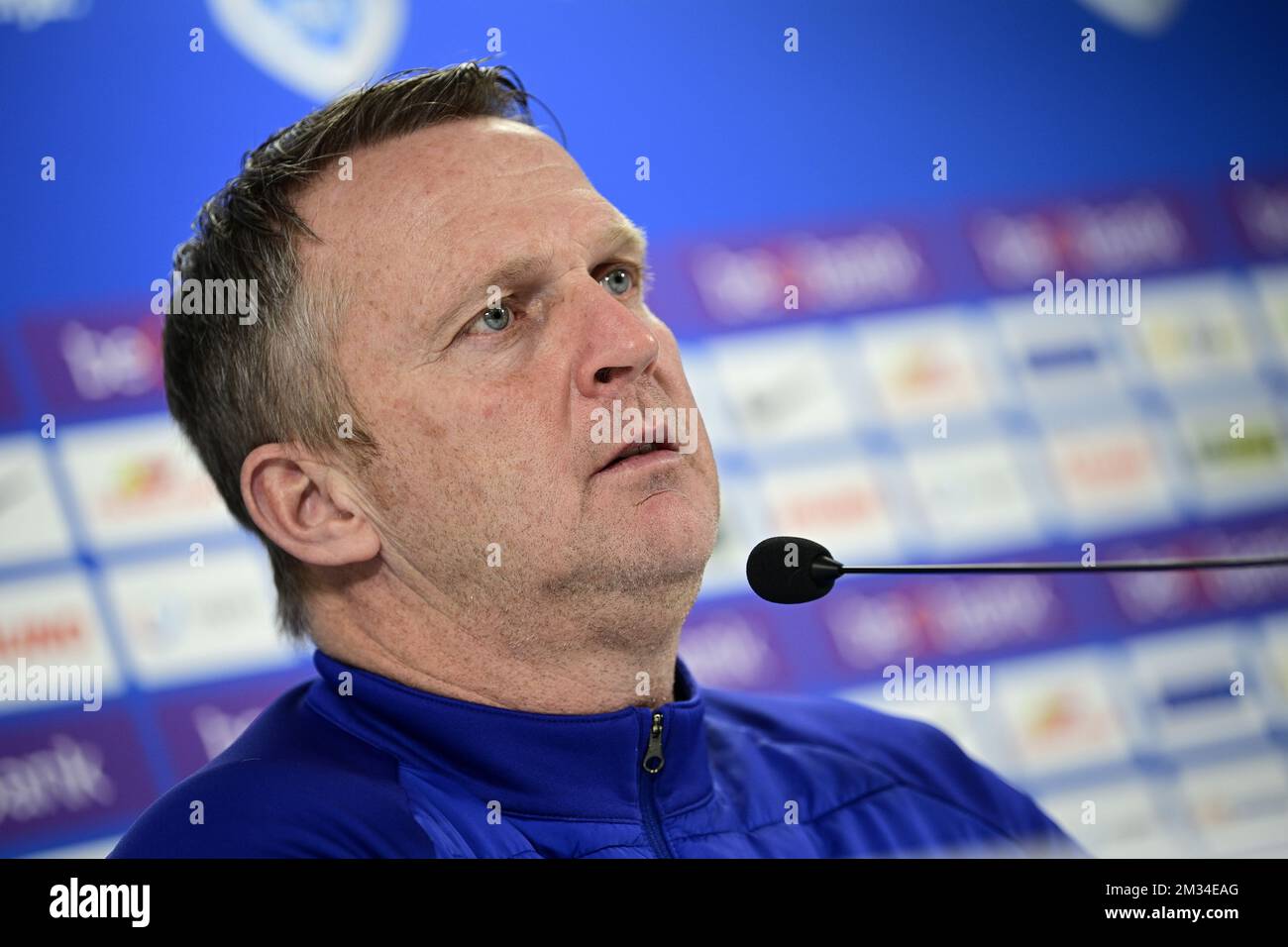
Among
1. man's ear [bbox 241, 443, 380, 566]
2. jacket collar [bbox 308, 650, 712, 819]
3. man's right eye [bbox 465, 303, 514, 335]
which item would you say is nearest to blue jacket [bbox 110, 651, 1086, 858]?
jacket collar [bbox 308, 650, 712, 819]

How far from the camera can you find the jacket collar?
121 cm

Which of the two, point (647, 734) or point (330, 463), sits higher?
point (330, 463)

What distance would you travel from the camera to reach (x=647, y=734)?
4.11 feet

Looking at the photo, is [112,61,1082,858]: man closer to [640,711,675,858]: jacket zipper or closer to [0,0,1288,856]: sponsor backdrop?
[640,711,675,858]: jacket zipper

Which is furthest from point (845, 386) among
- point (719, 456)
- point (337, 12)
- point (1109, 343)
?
point (337, 12)

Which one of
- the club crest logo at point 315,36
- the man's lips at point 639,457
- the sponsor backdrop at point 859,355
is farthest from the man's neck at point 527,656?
the club crest logo at point 315,36

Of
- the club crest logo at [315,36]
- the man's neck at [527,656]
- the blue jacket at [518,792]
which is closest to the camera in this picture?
the blue jacket at [518,792]

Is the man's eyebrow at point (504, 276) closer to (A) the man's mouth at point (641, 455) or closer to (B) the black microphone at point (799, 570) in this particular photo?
(A) the man's mouth at point (641, 455)

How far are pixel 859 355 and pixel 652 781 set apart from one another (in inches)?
51.2

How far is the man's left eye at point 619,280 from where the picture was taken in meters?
1.37

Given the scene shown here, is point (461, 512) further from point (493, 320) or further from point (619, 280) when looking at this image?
point (619, 280)

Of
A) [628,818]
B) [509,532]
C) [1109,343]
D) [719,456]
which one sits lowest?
[628,818]
